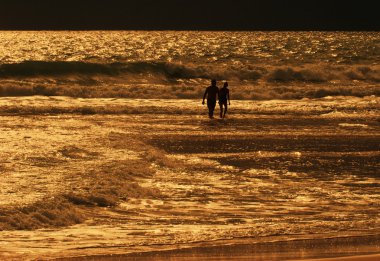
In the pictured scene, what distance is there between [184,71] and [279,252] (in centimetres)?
4886

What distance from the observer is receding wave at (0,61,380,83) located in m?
54.2

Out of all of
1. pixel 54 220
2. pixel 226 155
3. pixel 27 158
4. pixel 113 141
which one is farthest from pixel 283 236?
pixel 113 141

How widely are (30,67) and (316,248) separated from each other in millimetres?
45302

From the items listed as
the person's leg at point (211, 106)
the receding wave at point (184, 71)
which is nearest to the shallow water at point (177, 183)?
the person's leg at point (211, 106)

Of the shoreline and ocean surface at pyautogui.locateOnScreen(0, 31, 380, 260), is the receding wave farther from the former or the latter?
the shoreline

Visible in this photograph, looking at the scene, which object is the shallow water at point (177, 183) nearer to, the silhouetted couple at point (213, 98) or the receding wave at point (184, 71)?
the silhouetted couple at point (213, 98)

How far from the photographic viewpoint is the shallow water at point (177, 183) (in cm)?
1144

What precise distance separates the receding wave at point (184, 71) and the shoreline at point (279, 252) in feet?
141

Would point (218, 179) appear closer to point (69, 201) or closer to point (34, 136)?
point (69, 201)

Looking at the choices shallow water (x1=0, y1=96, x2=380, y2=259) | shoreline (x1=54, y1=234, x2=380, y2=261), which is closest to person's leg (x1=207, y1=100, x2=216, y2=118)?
shallow water (x1=0, y1=96, x2=380, y2=259)

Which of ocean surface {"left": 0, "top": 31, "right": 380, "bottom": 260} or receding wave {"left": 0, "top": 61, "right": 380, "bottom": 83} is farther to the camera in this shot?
receding wave {"left": 0, "top": 61, "right": 380, "bottom": 83}

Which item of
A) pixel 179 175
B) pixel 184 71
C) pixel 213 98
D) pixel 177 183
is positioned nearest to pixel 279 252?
pixel 177 183

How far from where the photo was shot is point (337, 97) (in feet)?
138

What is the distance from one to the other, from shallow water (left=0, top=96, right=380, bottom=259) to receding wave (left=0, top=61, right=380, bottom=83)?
26.3 metres
